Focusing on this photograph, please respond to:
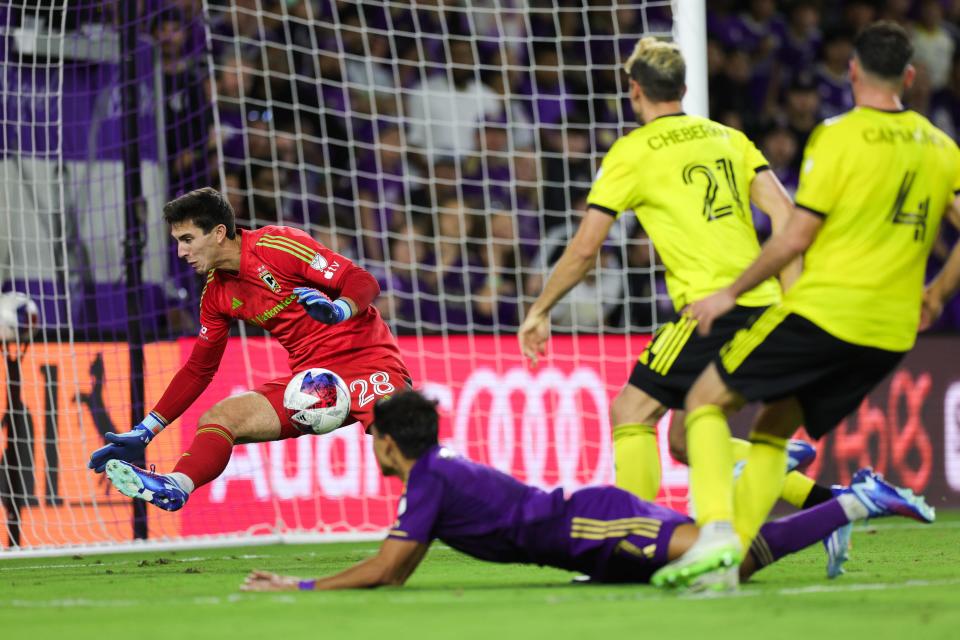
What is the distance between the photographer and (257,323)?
21.5 feet

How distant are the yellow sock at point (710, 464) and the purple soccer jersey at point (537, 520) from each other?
182 millimetres

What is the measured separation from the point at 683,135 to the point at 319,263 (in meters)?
1.86

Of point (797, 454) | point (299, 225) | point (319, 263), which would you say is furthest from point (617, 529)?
point (299, 225)

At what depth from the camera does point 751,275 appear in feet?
14.8

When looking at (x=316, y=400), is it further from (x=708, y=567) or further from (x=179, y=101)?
(x=179, y=101)

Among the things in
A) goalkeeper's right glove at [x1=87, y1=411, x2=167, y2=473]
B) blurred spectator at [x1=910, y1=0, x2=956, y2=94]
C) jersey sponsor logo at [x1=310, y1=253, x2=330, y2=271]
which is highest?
blurred spectator at [x1=910, y1=0, x2=956, y2=94]

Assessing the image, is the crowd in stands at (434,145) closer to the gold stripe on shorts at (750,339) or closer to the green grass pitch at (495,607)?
the green grass pitch at (495,607)

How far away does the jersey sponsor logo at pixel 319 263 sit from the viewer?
249 inches

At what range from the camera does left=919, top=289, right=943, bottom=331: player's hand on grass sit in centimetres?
489

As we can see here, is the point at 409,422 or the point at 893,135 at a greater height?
the point at 893,135

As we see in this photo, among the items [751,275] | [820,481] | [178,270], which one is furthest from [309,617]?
[820,481]

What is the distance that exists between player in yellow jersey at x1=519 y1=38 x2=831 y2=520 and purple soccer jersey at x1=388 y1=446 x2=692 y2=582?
0.52 m

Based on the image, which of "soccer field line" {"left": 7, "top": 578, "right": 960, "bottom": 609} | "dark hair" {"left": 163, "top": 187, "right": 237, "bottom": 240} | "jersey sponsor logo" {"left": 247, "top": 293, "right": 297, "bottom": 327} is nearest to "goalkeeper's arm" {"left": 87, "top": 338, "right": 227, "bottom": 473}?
"jersey sponsor logo" {"left": 247, "top": 293, "right": 297, "bottom": 327}

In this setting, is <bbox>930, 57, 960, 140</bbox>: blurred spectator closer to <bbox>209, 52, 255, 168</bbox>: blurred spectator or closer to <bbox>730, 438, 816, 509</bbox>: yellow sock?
<bbox>209, 52, 255, 168</bbox>: blurred spectator
